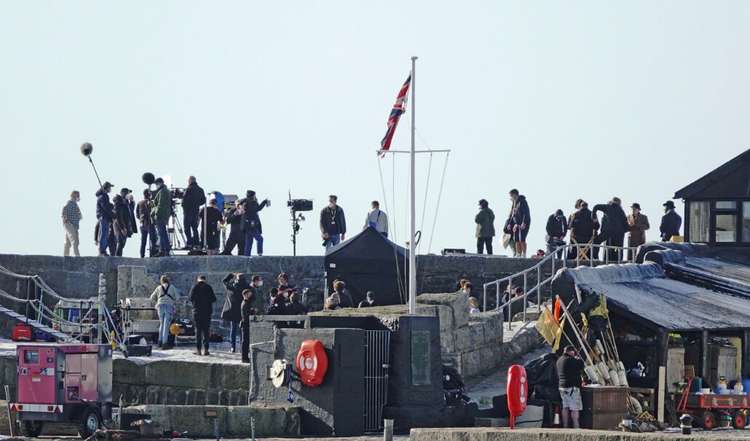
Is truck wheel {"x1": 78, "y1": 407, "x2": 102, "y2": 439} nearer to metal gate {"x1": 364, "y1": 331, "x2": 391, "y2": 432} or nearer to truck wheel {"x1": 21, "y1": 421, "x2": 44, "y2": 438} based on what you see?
truck wheel {"x1": 21, "y1": 421, "x2": 44, "y2": 438}

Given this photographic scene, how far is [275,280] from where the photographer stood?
40406 millimetres

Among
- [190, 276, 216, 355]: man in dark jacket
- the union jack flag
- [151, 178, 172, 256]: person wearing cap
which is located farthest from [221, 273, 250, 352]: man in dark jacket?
[151, 178, 172, 256]: person wearing cap

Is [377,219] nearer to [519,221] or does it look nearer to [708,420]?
[519,221]

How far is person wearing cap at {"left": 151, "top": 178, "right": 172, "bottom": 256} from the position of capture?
3988 cm

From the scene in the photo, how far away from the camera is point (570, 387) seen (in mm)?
29188

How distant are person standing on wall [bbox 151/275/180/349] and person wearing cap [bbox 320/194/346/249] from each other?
5.01 m

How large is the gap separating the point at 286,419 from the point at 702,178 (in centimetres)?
1282

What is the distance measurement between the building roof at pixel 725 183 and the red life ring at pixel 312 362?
1229 centimetres

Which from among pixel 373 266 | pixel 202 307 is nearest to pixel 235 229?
pixel 373 266

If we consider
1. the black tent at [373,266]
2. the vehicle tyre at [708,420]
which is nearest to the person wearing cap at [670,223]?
the black tent at [373,266]

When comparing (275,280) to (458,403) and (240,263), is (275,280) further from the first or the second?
(458,403)

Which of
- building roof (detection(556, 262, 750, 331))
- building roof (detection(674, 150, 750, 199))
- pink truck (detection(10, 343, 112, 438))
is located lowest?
pink truck (detection(10, 343, 112, 438))

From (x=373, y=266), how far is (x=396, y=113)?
593 centimetres

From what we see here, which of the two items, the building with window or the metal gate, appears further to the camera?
the building with window
